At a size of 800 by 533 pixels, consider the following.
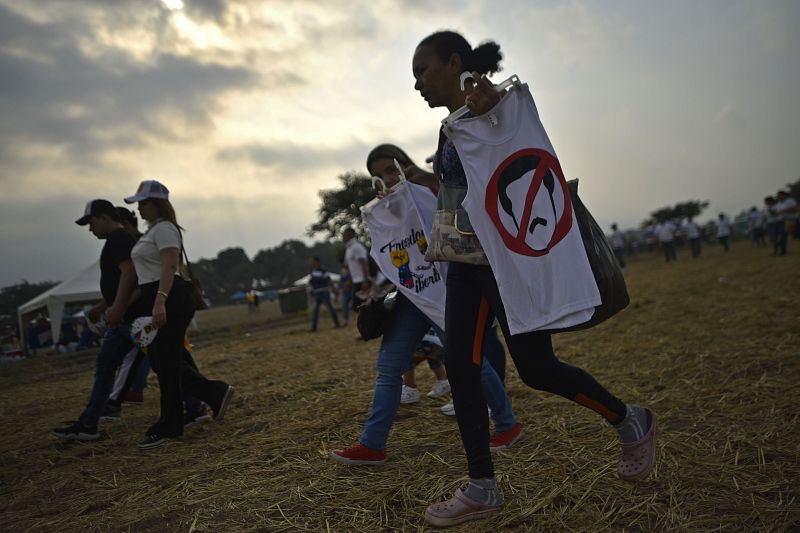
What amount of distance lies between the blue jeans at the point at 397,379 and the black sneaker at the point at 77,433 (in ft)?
8.78

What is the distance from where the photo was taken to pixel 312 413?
424 centimetres

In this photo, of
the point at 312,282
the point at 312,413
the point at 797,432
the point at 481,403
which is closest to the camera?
the point at 481,403

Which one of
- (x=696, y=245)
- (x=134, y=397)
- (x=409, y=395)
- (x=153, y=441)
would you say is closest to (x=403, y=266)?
(x=409, y=395)

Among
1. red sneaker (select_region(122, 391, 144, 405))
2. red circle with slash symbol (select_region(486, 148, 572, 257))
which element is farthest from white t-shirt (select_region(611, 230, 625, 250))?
red circle with slash symbol (select_region(486, 148, 572, 257))

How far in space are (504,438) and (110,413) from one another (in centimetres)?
360

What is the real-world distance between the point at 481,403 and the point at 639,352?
12.4 ft

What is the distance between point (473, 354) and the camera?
88.9 inches

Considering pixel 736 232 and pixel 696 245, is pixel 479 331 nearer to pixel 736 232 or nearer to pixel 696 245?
pixel 696 245

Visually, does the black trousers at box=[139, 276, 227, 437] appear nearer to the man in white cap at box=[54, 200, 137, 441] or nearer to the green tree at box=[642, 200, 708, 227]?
the man in white cap at box=[54, 200, 137, 441]

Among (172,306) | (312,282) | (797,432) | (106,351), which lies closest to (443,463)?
(797,432)

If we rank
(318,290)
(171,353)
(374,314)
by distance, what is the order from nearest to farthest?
1. (374,314)
2. (171,353)
3. (318,290)

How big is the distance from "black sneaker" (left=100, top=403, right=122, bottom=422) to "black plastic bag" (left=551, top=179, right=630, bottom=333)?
13.6ft

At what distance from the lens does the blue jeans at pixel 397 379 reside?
9.66 feet

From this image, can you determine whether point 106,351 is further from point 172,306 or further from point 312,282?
point 312,282
